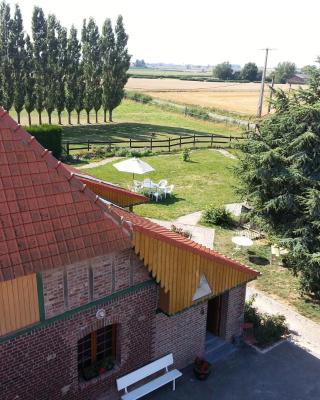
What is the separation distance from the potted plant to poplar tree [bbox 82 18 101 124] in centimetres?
4137

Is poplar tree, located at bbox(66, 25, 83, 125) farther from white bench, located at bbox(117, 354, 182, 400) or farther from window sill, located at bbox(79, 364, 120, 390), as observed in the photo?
window sill, located at bbox(79, 364, 120, 390)

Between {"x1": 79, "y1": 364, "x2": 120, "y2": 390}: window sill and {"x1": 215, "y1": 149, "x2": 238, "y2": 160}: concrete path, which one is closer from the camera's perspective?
{"x1": 79, "y1": 364, "x2": 120, "y2": 390}: window sill

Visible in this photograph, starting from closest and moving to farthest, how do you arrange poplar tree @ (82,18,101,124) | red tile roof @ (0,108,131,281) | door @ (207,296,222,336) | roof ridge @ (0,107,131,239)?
red tile roof @ (0,108,131,281) < roof ridge @ (0,107,131,239) < door @ (207,296,222,336) < poplar tree @ (82,18,101,124)

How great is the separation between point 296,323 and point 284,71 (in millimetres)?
123326

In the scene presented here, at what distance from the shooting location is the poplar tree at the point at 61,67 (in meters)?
44.2

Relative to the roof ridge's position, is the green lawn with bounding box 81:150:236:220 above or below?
below

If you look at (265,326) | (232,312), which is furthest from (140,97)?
(232,312)

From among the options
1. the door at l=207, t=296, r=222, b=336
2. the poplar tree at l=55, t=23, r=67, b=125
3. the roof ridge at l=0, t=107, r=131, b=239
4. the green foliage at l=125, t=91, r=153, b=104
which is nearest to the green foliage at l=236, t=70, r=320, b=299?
the door at l=207, t=296, r=222, b=336

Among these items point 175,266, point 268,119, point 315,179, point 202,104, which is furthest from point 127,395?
point 202,104

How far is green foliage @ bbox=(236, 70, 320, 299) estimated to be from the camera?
14.6 m

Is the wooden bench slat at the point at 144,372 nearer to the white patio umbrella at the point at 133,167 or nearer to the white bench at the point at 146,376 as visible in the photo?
the white bench at the point at 146,376

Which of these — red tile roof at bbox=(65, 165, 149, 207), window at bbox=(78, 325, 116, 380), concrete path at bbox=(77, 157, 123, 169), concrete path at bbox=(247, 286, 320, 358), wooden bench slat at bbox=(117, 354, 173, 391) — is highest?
red tile roof at bbox=(65, 165, 149, 207)

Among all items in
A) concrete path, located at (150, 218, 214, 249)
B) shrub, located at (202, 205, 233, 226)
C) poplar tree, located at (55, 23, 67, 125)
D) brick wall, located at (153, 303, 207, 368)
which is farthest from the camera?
poplar tree, located at (55, 23, 67, 125)

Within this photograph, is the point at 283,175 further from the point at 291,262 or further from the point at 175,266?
the point at 175,266
